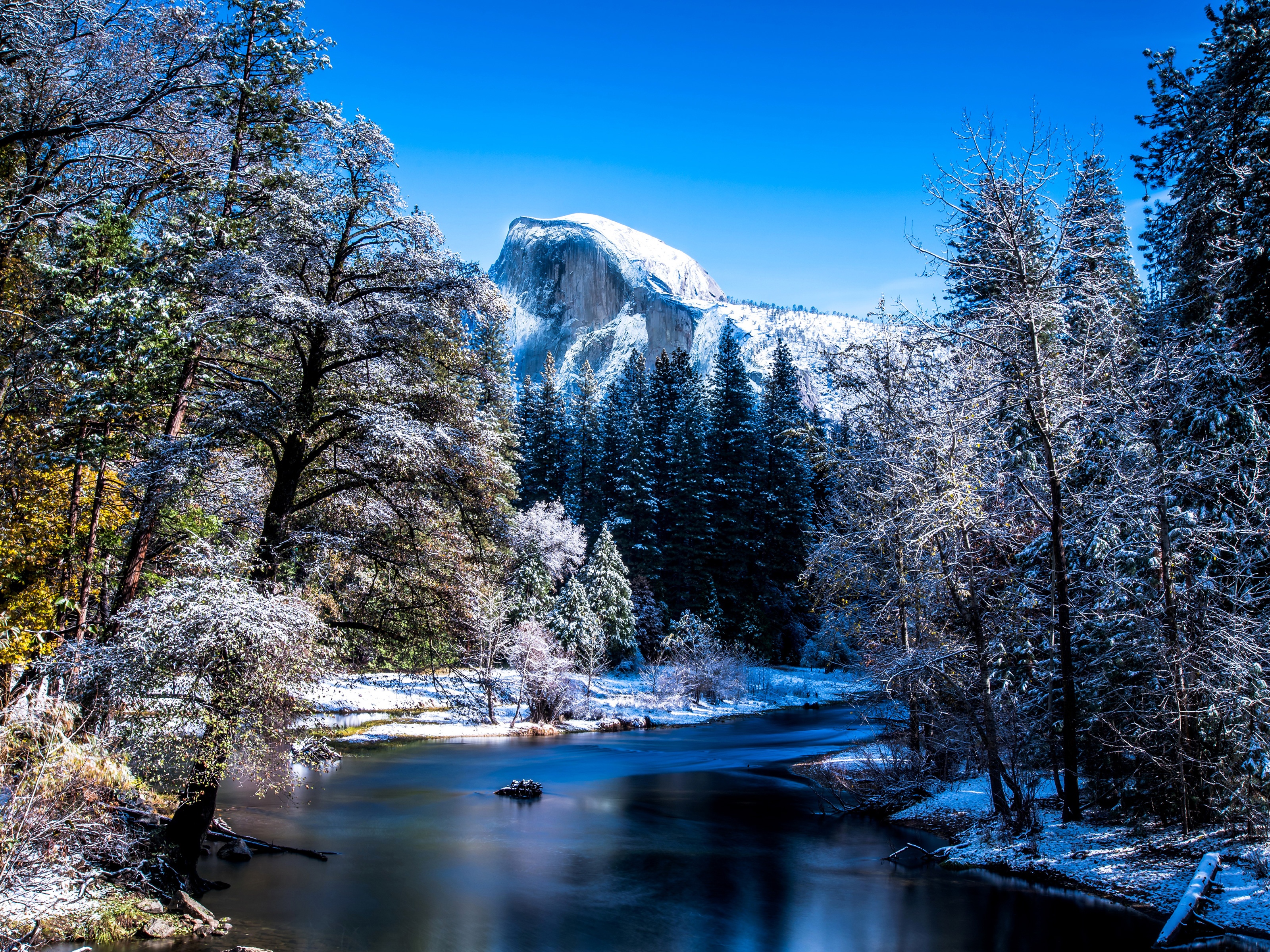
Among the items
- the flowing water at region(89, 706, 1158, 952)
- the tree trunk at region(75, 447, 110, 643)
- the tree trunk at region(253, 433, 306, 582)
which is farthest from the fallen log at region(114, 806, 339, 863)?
the tree trunk at region(253, 433, 306, 582)

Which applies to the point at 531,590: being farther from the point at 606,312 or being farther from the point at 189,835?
the point at 606,312

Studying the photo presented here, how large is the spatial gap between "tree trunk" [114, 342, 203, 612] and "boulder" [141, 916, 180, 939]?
375 centimetres

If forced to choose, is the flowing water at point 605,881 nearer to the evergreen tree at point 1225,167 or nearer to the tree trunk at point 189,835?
the tree trunk at point 189,835

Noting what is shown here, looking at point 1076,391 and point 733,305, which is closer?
point 1076,391

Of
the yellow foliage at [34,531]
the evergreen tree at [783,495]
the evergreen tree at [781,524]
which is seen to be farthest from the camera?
the evergreen tree at [783,495]

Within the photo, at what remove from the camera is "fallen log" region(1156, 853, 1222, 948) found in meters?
9.41

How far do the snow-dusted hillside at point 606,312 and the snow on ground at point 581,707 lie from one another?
86737 mm

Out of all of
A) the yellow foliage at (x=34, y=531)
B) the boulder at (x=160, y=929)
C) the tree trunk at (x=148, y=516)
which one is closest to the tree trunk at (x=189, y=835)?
the boulder at (x=160, y=929)

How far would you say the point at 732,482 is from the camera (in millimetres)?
52000

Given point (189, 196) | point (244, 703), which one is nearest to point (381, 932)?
point (244, 703)

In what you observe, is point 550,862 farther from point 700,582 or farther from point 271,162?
point 700,582

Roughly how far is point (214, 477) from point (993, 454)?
41.1ft

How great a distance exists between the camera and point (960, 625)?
48.8ft

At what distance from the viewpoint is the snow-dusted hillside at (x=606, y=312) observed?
137m
